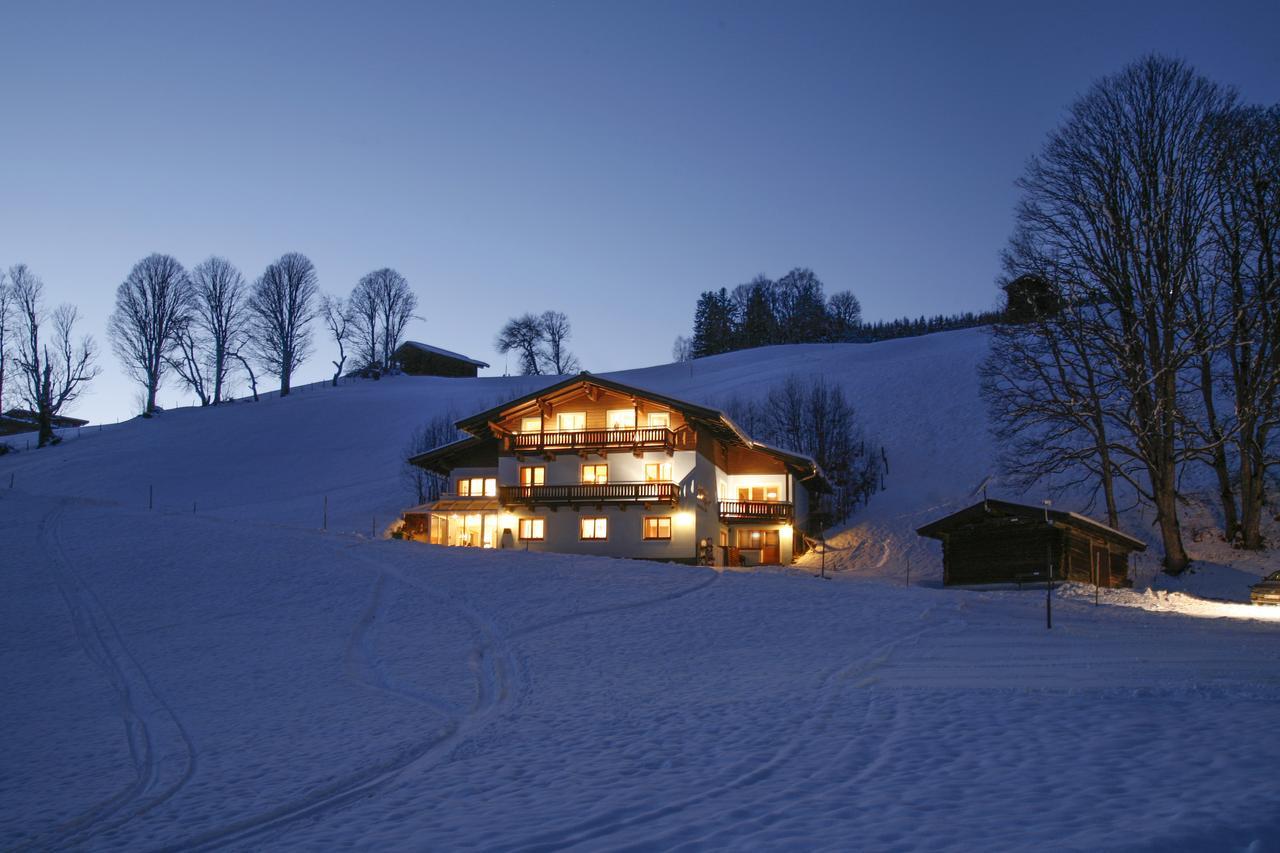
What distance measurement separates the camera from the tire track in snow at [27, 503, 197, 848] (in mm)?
11102

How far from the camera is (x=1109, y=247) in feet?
105

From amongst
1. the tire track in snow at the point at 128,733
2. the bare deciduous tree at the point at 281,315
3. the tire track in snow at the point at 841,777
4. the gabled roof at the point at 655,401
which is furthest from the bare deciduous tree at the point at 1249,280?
the bare deciduous tree at the point at 281,315

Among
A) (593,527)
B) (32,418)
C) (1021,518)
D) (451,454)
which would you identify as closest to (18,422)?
(32,418)

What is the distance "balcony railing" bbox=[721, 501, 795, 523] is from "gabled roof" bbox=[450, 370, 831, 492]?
8.68 ft

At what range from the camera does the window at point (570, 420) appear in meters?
45.3

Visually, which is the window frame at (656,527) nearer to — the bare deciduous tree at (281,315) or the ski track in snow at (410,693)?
the ski track in snow at (410,693)

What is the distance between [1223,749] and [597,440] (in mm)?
35338

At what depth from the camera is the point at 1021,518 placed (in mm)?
35156

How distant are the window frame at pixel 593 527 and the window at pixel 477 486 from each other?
6.39m

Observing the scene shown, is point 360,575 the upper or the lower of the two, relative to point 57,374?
lower

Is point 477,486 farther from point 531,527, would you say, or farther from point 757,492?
point 757,492

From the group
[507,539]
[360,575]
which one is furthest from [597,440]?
Result: [360,575]

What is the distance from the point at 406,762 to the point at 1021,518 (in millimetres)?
29253

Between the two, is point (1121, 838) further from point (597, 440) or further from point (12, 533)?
point (12, 533)
